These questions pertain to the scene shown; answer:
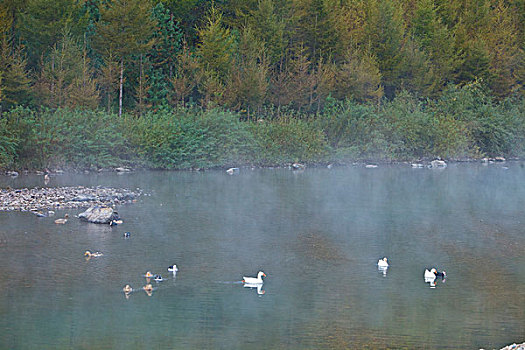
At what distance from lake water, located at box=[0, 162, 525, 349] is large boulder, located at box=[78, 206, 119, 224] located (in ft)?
1.29

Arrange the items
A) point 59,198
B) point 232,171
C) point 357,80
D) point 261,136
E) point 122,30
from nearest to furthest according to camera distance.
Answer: point 59,198, point 232,171, point 261,136, point 122,30, point 357,80

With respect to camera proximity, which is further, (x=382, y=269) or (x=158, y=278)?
(x=382, y=269)

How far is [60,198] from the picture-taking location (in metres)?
29.3

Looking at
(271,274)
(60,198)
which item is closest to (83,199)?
(60,198)

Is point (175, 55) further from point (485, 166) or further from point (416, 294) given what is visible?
point (416, 294)

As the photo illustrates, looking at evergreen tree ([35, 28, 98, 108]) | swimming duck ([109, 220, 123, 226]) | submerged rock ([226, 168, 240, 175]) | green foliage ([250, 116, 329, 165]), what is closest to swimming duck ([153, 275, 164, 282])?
swimming duck ([109, 220, 123, 226])

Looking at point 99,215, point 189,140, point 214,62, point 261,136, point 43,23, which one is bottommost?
point 99,215

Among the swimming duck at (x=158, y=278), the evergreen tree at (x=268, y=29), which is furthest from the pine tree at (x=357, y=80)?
the swimming duck at (x=158, y=278)

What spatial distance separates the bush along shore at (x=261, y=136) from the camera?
42156 mm

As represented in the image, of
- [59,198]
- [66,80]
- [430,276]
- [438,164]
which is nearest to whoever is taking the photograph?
[430,276]

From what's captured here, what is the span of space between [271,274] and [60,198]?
14.0 meters

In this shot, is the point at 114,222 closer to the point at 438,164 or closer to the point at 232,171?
the point at 232,171

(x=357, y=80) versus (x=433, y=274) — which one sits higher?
(x=357, y=80)

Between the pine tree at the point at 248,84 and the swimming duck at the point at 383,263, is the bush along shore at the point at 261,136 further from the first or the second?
the swimming duck at the point at 383,263
